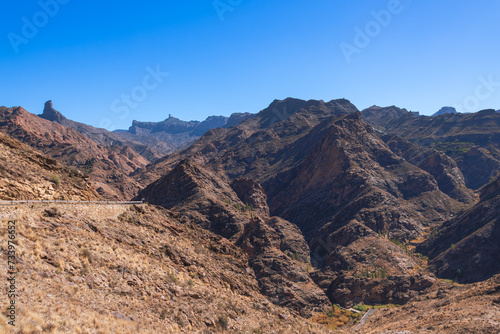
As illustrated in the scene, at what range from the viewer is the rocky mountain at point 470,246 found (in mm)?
72938

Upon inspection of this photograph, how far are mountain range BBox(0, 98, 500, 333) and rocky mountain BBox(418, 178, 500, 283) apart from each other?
31cm

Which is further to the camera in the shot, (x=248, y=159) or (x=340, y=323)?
(x=248, y=159)

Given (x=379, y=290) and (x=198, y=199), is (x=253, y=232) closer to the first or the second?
(x=198, y=199)

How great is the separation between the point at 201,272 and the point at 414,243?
83893mm

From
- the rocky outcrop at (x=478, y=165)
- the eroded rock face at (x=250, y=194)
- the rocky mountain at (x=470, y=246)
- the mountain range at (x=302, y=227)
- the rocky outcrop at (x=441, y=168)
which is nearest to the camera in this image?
the mountain range at (x=302, y=227)

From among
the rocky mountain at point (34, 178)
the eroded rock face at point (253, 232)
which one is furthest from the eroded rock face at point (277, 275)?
the rocky mountain at point (34, 178)

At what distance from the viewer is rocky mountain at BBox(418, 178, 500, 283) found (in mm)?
72938

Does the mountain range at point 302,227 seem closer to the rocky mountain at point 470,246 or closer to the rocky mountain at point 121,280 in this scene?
the rocky mountain at point 121,280

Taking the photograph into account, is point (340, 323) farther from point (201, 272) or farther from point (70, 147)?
point (70, 147)

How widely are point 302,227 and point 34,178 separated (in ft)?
314

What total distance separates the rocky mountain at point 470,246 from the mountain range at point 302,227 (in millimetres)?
315

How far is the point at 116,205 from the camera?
33.5 meters

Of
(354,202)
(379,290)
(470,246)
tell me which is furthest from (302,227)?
(470,246)

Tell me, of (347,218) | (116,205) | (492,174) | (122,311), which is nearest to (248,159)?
(347,218)
